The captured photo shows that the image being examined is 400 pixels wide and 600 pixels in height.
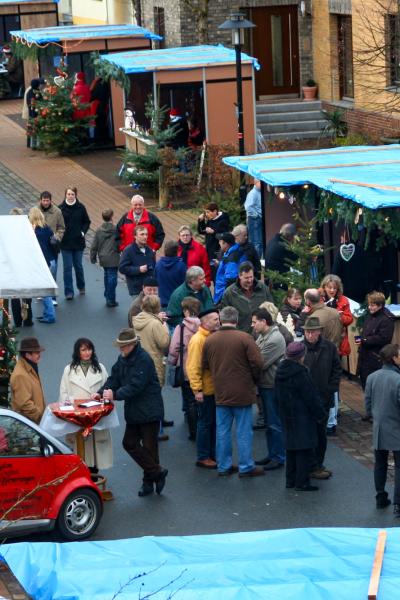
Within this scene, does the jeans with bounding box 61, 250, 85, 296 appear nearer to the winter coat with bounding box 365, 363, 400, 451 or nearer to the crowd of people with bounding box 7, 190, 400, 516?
the crowd of people with bounding box 7, 190, 400, 516

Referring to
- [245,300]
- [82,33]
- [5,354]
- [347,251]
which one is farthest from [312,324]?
[82,33]

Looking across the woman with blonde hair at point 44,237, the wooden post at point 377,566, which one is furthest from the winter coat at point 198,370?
the woman with blonde hair at point 44,237

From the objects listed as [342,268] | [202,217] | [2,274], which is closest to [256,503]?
[2,274]

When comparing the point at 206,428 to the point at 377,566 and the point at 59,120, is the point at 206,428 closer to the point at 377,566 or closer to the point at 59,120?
the point at 377,566

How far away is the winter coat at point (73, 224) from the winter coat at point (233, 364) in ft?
23.9

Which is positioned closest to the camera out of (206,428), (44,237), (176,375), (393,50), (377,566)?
(377,566)

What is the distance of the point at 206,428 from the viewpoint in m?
13.0

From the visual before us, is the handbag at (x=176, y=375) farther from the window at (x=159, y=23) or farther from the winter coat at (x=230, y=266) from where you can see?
the window at (x=159, y=23)

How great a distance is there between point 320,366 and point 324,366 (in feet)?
0.13

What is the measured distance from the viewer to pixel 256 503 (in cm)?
1213

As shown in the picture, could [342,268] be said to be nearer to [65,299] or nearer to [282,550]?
[65,299]

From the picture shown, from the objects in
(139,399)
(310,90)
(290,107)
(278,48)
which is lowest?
(139,399)

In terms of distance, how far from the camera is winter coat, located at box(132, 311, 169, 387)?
13398 millimetres

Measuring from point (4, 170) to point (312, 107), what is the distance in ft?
26.2
